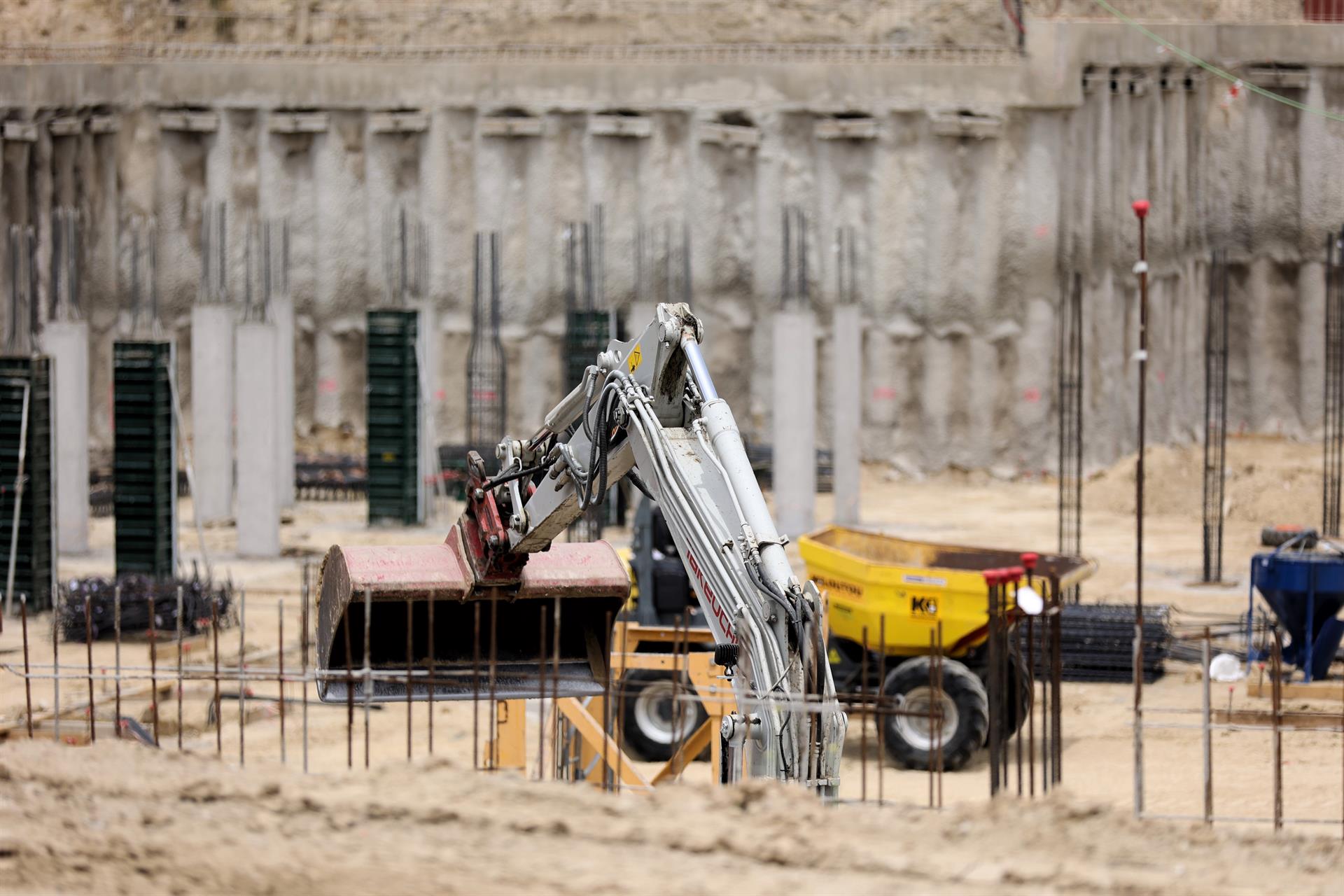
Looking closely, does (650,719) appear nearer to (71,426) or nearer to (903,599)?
(903,599)

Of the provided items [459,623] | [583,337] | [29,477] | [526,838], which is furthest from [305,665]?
[583,337]

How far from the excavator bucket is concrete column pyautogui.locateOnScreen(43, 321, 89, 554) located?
1367 cm

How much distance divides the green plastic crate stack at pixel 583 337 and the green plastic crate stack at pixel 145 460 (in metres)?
7.22

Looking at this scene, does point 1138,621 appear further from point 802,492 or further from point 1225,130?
point 1225,130

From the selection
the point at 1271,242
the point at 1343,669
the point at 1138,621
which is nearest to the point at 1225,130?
the point at 1271,242

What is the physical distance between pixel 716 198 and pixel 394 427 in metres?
9.73

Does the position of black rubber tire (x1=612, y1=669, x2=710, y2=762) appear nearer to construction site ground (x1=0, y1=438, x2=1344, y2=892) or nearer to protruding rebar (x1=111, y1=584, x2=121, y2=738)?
protruding rebar (x1=111, y1=584, x2=121, y2=738)

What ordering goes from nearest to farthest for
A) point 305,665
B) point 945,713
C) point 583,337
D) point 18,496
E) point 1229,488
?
1. point 305,665
2. point 945,713
3. point 18,496
4. point 583,337
5. point 1229,488

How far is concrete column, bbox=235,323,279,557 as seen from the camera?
2331 cm

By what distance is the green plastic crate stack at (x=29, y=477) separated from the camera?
19.1 metres

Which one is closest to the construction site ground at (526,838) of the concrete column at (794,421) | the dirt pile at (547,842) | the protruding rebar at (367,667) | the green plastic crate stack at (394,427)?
the dirt pile at (547,842)

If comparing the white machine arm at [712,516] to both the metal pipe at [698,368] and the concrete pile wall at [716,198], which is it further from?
the concrete pile wall at [716,198]

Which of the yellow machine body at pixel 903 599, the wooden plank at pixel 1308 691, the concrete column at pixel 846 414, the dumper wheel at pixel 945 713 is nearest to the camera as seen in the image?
the dumper wheel at pixel 945 713

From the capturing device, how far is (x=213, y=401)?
25391mm
